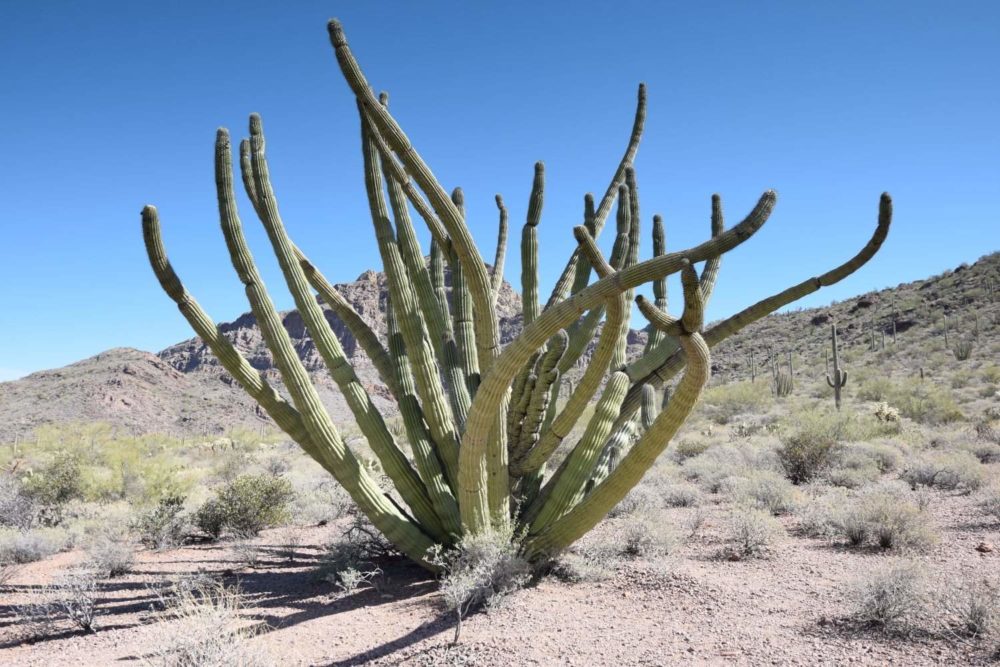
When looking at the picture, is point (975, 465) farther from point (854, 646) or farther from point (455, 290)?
point (455, 290)

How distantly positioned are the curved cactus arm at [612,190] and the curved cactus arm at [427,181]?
6.58ft

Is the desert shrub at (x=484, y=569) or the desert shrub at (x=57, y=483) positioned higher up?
the desert shrub at (x=57, y=483)

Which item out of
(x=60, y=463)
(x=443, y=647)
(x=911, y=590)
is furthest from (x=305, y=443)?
(x=60, y=463)

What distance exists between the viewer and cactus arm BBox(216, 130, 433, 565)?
20.4 feet

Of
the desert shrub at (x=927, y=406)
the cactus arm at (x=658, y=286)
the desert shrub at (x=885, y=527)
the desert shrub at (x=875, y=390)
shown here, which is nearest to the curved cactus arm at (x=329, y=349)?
the cactus arm at (x=658, y=286)

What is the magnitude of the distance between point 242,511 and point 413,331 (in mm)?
Result: 5134

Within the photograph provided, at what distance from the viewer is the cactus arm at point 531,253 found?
7434 millimetres

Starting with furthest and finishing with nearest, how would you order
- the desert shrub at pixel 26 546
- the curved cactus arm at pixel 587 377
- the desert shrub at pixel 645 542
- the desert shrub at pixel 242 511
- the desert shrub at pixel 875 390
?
1. the desert shrub at pixel 875 390
2. the desert shrub at pixel 242 511
3. the desert shrub at pixel 26 546
4. the desert shrub at pixel 645 542
5. the curved cactus arm at pixel 587 377

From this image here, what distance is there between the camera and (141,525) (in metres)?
9.15

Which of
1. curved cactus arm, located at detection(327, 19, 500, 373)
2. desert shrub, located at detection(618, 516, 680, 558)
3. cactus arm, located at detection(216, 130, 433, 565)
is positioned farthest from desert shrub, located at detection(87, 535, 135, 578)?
desert shrub, located at detection(618, 516, 680, 558)

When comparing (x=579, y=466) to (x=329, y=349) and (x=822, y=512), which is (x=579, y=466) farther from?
(x=822, y=512)

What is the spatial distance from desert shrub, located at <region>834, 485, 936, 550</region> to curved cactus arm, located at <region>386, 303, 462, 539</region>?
4801 mm

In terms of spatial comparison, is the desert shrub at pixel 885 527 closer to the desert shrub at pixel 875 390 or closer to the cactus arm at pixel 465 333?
the cactus arm at pixel 465 333

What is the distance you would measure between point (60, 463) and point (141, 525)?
4.80 meters
